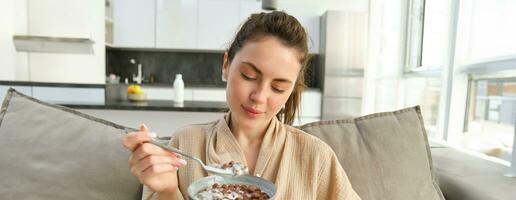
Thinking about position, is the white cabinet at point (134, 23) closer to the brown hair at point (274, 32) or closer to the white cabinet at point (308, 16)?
the white cabinet at point (308, 16)

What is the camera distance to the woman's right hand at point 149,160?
662 mm

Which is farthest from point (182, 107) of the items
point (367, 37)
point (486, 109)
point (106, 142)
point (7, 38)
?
point (367, 37)

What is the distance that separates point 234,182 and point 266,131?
359mm

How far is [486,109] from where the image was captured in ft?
5.78

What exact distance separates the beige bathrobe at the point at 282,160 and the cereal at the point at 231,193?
28cm

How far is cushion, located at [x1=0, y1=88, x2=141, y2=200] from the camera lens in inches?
34.9

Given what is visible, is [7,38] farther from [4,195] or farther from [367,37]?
[367,37]

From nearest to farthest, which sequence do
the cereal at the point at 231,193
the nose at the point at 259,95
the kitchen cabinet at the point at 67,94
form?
1. the cereal at the point at 231,193
2. the nose at the point at 259,95
3. the kitchen cabinet at the point at 67,94

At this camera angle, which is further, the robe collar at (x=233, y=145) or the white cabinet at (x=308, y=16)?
the white cabinet at (x=308, y=16)

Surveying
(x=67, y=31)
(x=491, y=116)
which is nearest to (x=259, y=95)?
(x=491, y=116)

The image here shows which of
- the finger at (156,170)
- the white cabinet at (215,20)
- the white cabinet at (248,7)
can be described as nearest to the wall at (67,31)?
the white cabinet at (215,20)

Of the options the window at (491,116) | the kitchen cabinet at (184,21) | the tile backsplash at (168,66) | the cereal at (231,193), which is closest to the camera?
the cereal at (231,193)

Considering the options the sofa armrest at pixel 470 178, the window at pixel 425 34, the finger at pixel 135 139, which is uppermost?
the window at pixel 425 34

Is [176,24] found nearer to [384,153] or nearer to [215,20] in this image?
[215,20]
